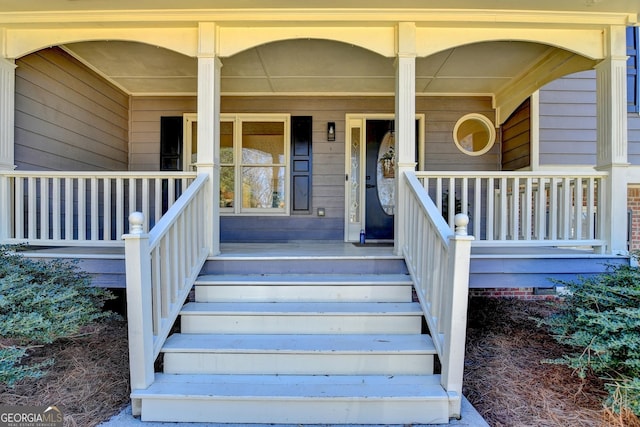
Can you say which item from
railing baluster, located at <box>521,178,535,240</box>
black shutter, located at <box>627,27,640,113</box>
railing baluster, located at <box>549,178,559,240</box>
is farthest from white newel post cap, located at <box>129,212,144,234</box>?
black shutter, located at <box>627,27,640,113</box>

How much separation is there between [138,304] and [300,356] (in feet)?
3.32

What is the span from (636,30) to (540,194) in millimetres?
3715

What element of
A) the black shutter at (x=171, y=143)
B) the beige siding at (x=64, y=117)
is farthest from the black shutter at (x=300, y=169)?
the beige siding at (x=64, y=117)

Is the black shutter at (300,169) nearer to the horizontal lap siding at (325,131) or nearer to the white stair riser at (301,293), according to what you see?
the horizontal lap siding at (325,131)

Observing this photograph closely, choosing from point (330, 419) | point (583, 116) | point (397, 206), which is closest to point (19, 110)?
point (397, 206)

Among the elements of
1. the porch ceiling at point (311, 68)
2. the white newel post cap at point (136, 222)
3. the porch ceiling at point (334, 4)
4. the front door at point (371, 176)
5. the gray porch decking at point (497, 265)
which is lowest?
the gray porch decking at point (497, 265)

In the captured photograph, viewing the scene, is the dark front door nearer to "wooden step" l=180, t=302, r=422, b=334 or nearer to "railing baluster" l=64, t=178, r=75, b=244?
"wooden step" l=180, t=302, r=422, b=334

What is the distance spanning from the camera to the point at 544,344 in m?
3.01

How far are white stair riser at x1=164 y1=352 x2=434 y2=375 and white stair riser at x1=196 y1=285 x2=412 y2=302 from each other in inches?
23.3

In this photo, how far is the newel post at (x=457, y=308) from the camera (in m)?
2.00

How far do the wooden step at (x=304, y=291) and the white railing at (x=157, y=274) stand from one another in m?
0.21

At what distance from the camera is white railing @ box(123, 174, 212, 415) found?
2035mm

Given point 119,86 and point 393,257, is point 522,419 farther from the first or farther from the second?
point 119,86

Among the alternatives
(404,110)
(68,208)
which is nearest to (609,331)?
(404,110)
